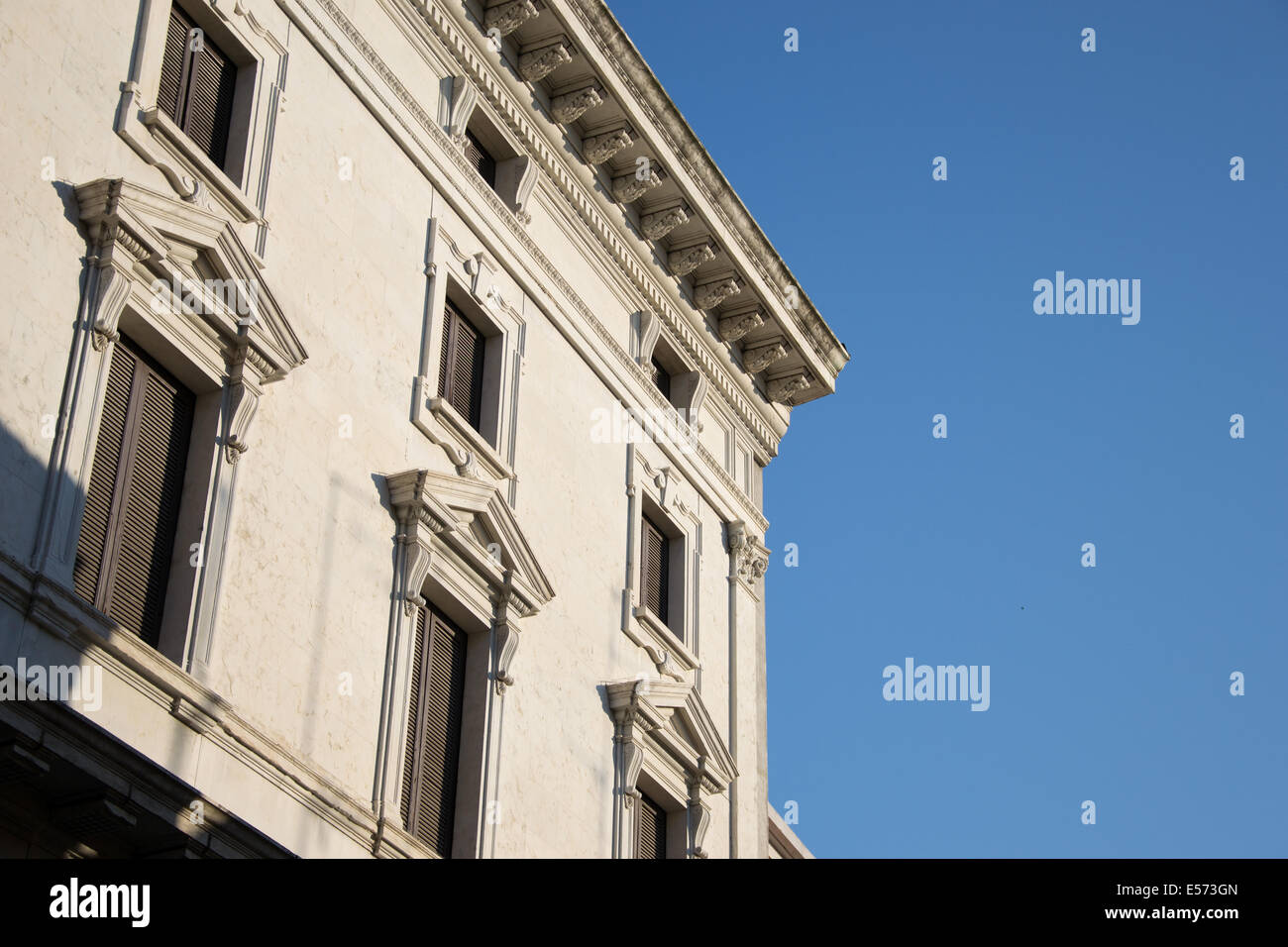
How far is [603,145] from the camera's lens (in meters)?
26.2

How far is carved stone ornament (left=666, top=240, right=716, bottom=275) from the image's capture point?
28422mm

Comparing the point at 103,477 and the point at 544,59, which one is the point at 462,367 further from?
the point at 103,477

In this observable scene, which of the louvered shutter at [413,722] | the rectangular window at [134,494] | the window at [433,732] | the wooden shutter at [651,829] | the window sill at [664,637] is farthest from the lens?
the window sill at [664,637]

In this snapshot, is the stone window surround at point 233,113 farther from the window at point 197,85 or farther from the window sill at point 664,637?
the window sill at point 664,637

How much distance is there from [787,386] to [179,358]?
1550 centimetres

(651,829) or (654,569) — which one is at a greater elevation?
(654,569)

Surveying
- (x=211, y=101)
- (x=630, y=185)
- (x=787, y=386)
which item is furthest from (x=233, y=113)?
(x=787, y=386)

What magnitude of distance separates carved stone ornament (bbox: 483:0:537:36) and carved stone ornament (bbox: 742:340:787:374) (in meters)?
8.02

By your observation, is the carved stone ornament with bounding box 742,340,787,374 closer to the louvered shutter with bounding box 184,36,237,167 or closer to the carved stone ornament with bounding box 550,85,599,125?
the carved stone ornament with bounding box 550,85,599,125

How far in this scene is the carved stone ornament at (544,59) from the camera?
24906mm

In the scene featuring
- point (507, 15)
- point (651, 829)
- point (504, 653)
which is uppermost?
point (507, 15)

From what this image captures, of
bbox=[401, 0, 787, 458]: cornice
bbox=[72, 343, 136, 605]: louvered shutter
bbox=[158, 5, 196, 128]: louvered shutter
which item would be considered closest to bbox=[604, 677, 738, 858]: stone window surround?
bbox=[401, 0, 787, 458]: cornice

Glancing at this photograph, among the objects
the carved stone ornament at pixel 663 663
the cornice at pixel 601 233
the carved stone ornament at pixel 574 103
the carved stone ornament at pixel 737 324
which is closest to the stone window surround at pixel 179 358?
the cornice at pixel 601 233

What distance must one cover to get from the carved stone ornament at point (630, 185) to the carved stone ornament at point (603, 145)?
2.27 feet
